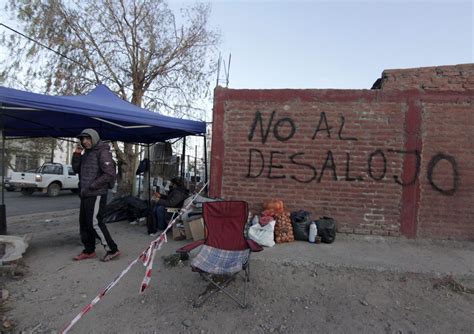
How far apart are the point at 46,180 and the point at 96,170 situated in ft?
47.2

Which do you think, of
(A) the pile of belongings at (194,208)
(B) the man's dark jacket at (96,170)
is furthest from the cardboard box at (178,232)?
(B) the man's dark jacket at (96,170)

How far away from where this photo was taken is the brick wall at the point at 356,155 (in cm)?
566

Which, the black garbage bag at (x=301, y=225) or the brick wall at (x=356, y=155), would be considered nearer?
the black garbage bag at (x=301, y=225)

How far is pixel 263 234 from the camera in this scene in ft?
17.0

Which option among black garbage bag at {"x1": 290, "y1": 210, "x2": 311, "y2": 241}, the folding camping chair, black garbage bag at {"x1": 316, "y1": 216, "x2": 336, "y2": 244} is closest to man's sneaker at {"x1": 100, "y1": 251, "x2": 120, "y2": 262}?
the folding camping chair

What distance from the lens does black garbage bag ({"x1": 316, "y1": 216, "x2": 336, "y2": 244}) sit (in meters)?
5.43

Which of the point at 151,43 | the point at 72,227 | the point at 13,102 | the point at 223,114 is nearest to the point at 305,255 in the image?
the point at 223,114

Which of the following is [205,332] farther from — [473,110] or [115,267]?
[473,110]

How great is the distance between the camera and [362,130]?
232 inches

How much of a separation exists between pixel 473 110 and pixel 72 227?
25.9ft

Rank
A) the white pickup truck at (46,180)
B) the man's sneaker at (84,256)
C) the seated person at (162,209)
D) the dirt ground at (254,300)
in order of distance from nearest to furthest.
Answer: the dirt ground at (254,300) < the man's sneaker at (84,256) < the seated person at (162,209) < the white pickup truck at (46,180)

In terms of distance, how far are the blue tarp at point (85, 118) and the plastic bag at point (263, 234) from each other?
2.52m

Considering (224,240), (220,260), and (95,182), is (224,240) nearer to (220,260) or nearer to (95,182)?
(220,260)

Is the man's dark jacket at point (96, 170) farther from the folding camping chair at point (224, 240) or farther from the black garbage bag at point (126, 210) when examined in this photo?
the black garbage bag at point (126, 210)
